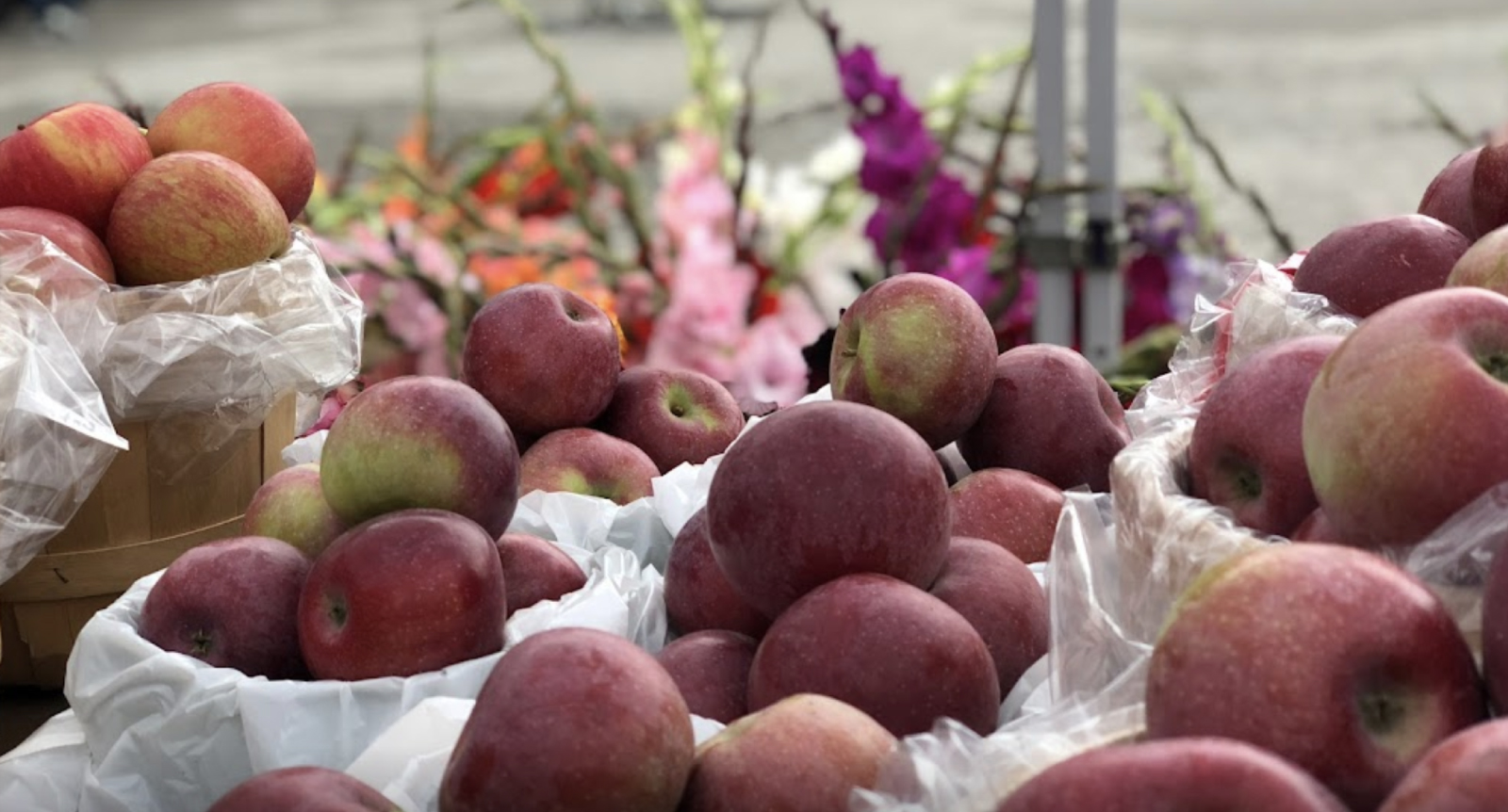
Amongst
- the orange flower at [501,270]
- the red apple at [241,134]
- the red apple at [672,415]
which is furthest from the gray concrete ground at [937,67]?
the red apple at [672,415]

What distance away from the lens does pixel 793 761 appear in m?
0.94

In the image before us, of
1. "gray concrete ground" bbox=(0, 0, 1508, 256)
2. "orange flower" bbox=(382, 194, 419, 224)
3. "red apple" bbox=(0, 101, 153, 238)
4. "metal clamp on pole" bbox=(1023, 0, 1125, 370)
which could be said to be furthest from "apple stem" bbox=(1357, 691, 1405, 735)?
"gray concrete ground" bbox=(0, 0, 1508, 256)

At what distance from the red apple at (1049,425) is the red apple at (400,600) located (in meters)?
0.47

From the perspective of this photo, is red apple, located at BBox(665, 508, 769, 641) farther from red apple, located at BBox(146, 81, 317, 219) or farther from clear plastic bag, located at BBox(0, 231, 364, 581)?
red apple, located at BBox(146, 81, 317, 219)

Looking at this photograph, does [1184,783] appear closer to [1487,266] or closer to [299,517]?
[1487,266]

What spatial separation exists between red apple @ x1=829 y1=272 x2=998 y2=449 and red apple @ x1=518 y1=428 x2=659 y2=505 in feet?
0.70

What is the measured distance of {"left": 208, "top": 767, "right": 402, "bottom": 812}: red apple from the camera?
92 centimetres

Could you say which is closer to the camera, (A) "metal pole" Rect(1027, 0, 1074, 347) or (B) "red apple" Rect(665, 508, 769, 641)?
(B) "red apple" Rect(665, 508, 769, 641)

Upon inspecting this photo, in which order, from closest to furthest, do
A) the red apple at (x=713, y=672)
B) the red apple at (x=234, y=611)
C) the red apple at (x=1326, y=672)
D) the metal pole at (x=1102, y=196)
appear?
the red apple at (x=1326, y=672) → the red apple at (x=713, y=672) → the red apple at (x=234, y=611) → the metal pole at (x=1102, y=196)

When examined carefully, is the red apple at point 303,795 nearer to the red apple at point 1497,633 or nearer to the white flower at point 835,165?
the red apple at point 1497,633

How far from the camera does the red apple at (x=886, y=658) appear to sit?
1.04 m

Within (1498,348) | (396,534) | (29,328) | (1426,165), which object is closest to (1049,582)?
(1498,348)

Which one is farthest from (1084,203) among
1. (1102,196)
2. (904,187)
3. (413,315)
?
(413,315)

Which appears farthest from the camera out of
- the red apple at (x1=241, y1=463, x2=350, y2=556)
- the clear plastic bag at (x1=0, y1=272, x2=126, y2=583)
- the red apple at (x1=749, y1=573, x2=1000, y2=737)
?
the clear plastic bag at (x1=0, y1=272, x2=126, y2=583)
